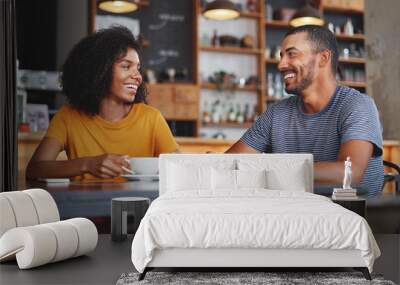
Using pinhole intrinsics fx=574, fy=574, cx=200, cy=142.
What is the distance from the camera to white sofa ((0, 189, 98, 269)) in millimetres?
3439

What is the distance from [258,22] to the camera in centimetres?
682

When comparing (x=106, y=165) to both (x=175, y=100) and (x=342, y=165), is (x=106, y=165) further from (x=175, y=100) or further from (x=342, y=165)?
(x=342, y=165)

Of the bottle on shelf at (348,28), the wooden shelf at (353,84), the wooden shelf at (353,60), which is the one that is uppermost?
the bottle on shelf at (348,28)

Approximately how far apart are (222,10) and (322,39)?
4.08 feet

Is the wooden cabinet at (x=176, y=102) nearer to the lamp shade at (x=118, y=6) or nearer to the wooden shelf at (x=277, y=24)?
the lamp shade at (x=118, y=6)

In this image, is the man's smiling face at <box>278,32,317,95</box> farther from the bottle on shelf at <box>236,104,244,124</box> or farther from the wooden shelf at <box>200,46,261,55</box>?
the wooden shelf at <box>200,46,261,55</box>

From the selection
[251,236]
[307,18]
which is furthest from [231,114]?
[251,236]

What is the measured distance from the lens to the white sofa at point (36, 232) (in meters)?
3.44

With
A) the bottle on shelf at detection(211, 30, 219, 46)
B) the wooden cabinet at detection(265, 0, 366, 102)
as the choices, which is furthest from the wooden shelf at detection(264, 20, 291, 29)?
the bottle on shelf at detection(211, 30, 219, 46)

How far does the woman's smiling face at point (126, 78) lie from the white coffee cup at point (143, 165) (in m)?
0.55

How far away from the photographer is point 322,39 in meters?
5.26

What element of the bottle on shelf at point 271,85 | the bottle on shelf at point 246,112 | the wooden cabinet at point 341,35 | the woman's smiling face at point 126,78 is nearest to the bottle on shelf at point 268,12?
the wooden cabinet at point 341,35

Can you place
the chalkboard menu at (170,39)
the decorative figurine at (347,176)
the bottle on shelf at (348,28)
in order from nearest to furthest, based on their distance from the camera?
the decorative figurine at (347,176) → the bottle on shelf at (348,28) → the chalkboard menu at (170,39)

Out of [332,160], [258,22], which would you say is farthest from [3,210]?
[258,22]
